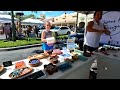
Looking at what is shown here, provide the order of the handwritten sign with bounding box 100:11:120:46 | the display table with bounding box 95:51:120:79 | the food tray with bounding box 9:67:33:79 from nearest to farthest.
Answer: the food tray with bounding box 9:67:33:79
the display table with bounding box 95:51:120:79
the handwritten sign with bounding box 100:11:120:46

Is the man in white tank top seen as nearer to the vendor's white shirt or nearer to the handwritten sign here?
the vendor's white shirt

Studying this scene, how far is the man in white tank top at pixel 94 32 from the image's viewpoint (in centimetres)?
234

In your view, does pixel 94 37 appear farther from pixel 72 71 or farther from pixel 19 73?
pixel 19 73

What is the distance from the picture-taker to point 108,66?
7.86 feet

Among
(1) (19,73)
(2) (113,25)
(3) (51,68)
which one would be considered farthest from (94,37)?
(1) (19,73)

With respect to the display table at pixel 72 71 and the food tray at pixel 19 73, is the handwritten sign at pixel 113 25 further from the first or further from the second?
the food tray at pixel 19 73

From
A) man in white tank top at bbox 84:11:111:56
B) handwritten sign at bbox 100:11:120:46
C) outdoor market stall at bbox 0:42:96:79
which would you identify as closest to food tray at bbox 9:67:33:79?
outdoor market stall at bbox 0:42:96:79

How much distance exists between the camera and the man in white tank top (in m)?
2.34

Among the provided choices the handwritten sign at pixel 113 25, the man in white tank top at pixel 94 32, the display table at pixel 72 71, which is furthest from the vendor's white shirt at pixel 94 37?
the handwritten sign at pixel 113 25

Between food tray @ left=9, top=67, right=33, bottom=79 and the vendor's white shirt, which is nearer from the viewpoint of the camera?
food tray @ left=9, top=67, right=33, bottom=79

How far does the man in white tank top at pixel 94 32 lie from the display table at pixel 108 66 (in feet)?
0.57

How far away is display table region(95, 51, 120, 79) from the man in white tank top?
0.57 ft
